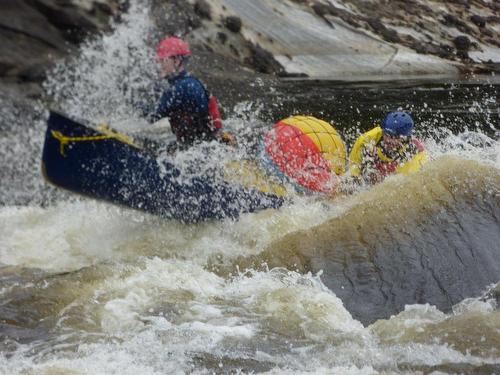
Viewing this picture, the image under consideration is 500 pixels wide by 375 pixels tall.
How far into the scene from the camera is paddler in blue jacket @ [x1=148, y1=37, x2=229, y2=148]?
7.48 m

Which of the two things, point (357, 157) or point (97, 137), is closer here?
point (97, 137)

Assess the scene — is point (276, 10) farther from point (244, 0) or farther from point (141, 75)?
point (141, 75)

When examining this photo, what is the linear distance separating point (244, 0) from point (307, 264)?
13.7 meters

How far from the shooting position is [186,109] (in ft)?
24.7

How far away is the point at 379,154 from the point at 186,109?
2.15 m

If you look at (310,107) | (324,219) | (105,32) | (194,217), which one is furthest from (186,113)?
(105,32)

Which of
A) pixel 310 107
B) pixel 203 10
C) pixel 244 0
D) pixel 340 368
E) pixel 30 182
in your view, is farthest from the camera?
pixel 244 0

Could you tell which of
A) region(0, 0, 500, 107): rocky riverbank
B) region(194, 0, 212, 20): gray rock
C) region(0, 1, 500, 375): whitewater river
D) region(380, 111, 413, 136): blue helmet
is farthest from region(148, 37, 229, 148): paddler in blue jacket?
region(194, 0, 212, 20): gray rock

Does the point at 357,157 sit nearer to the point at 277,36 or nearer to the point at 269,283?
the point at 269,283

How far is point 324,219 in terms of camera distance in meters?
7.05

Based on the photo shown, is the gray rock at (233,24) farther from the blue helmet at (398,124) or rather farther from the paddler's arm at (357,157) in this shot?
the blue helmet at (398,124)

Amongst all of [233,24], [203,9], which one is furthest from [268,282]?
[203,9]

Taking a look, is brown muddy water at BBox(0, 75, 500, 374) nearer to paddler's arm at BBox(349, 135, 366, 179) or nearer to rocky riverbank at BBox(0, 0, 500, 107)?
paddler's arm at BBox(349, 135, 366, 179)

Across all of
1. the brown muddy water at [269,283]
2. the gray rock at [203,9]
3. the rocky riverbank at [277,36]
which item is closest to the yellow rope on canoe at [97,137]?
the brown muddy water at [269,283]
